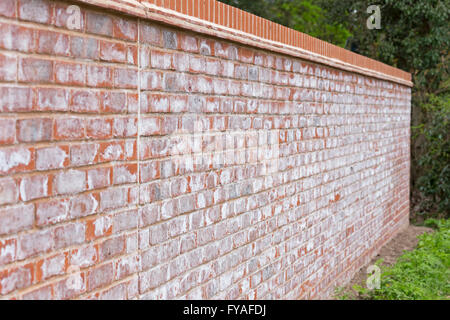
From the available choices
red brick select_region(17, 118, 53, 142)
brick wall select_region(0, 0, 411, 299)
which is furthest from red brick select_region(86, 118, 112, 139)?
red brick select_region(17, 118, 53, 142)

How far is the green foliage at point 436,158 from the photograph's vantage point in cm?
1147

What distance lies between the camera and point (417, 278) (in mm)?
6703

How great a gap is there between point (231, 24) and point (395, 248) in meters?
5.85

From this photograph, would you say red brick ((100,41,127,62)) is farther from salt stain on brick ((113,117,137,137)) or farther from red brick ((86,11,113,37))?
salt stain on brick ((113,117,137,137))

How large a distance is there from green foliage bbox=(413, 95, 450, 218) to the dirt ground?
1385 mm

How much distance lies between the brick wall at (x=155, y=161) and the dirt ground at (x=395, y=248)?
1.04 meters

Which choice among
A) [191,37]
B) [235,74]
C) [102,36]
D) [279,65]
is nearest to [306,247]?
[279,65]

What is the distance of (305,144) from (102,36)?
3050 millimetres

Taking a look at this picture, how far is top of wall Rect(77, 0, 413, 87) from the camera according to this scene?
119 inches

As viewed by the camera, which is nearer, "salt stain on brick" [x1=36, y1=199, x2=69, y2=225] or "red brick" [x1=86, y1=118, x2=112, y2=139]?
"salt stain on brick" [x1=36, y1=199, x2=69, y2=225]

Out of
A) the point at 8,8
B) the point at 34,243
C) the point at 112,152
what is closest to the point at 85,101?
the point at 112,152

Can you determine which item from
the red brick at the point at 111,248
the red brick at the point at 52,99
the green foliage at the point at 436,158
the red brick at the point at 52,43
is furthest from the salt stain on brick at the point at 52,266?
the green foliage at the point at 436,158

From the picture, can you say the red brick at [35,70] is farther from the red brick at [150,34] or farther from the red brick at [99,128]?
the red brick at [150,34]

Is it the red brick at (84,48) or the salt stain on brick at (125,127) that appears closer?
the red brick at (84,48)
